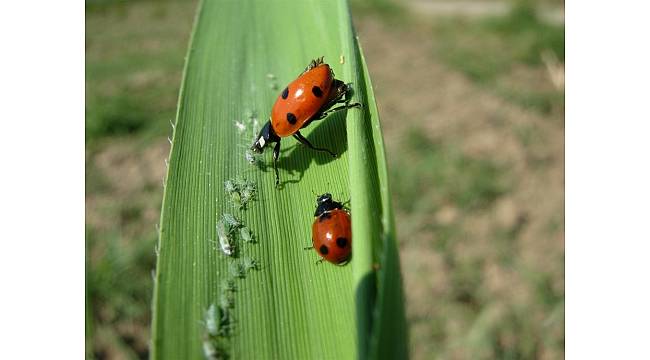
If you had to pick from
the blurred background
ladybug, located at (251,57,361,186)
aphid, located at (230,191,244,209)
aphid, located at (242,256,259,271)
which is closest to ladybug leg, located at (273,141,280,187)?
ladybug, located at (251,57,361,186)

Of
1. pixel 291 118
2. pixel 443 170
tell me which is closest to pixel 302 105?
pixel 291 118

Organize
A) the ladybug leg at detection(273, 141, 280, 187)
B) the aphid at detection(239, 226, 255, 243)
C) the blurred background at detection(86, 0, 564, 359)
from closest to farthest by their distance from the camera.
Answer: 1. the aphid at detection(239, 226, 255, 243)
2. the ladybug leg at detection(273, 141, 280, 187)
3. the blurred background at detection(86, 0, 564, 359)

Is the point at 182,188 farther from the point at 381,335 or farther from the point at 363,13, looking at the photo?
the point at 363,13

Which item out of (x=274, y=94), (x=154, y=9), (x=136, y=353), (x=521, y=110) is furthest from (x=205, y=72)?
(x=154, y=9)

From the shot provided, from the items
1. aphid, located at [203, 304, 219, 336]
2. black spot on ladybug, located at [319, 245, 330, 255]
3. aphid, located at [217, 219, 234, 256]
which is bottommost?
aphid, located at [203, 304, 219, 336]

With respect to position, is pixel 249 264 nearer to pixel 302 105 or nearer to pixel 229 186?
pixel 229 186

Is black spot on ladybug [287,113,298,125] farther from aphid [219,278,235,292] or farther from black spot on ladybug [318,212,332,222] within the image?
aphid [219,278,235,292]
